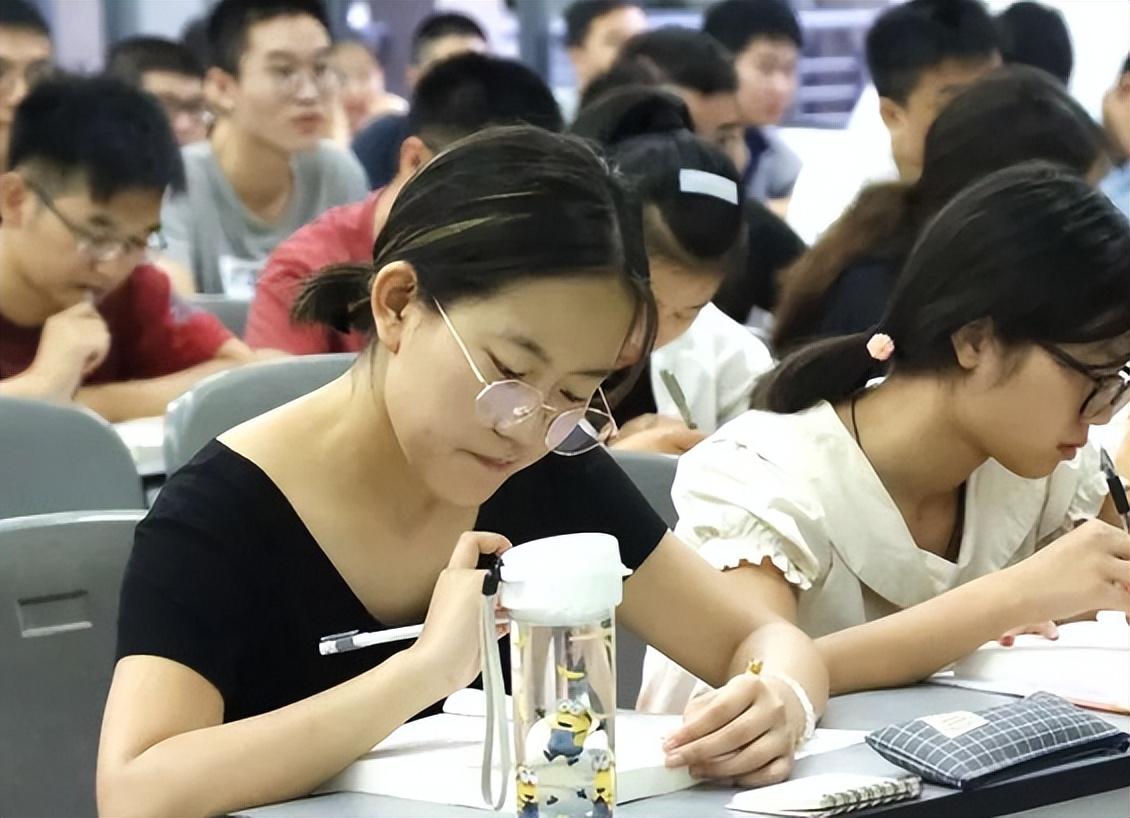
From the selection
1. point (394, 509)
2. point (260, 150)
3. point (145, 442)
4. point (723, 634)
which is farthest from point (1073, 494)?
point (260, 150)

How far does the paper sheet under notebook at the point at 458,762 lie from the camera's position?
3.86ft

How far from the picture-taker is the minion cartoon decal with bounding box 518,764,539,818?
1068 mm

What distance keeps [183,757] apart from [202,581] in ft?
0.50

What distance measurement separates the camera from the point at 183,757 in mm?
1188

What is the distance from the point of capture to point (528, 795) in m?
1.07

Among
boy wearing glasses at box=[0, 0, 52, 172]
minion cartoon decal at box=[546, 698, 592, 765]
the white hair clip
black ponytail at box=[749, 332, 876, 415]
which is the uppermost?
boy wearing glasses at box=[0, 0, 52, 172]

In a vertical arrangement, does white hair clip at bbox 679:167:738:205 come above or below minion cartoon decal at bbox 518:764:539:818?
above

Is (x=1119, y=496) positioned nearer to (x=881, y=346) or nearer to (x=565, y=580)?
(x=881, y=346)

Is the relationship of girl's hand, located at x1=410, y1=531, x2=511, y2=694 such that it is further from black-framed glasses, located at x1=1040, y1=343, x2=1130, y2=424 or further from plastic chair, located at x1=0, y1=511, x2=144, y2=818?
black-framed glasses, located at x1=1040, y1=343, x2=1130, y2=424

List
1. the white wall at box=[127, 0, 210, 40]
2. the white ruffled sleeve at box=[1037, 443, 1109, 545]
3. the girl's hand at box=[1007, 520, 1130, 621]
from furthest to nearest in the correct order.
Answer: the white wall at box=[127, 0, 210, 40]
the white ruffled sleeve at box=[1037, 443, 1109, 545]
the girl's hand at box=[1007, 520, 1130, 621]

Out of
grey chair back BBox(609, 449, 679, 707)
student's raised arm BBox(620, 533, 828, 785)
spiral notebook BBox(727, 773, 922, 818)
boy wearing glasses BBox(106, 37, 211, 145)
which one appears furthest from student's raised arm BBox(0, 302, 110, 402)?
boy wearing glasses BBox(106, 37, 211, 145)

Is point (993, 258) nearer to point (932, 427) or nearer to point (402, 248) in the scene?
point (932, 427)

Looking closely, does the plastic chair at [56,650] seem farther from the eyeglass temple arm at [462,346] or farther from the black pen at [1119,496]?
the black pen at [1119,496]

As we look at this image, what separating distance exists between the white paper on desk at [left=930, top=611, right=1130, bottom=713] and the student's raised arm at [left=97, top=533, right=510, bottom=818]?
0.52 meters
